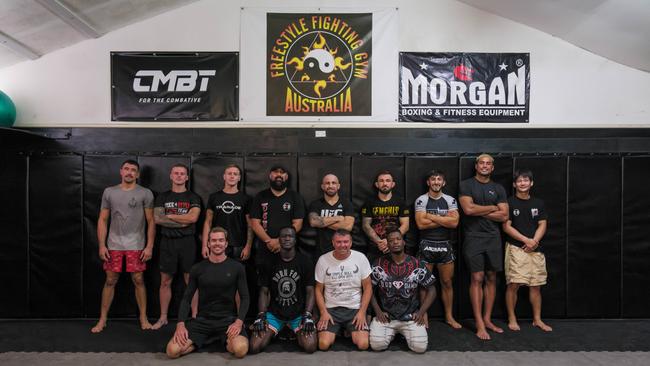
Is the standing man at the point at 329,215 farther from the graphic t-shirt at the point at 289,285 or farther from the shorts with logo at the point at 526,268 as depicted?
the shorts with logo at the point at 526,268

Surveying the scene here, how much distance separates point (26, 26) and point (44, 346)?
3.64m

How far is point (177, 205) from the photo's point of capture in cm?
459

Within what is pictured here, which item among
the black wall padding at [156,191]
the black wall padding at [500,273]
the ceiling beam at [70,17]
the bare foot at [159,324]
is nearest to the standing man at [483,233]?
the black wall padding at [500,273]

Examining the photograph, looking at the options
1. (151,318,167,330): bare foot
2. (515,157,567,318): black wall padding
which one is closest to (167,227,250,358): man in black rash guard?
(151,318,167,330): bare foot

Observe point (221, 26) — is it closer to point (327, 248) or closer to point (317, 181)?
point (317, 181)

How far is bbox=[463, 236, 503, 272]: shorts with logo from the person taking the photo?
447cm

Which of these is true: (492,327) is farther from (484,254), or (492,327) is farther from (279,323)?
(279,323)

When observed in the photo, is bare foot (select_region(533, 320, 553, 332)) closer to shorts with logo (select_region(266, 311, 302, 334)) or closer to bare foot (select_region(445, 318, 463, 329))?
bare foot (select_region(445, 318, 463, 329))

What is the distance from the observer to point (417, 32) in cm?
518

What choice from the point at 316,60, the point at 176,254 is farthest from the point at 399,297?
the point at 316,60

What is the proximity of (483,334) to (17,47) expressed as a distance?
662 cm

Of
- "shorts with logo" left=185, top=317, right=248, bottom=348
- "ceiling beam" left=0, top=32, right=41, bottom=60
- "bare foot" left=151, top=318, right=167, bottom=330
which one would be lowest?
"bare foot" left=151, top=318, right=167, bottom=330

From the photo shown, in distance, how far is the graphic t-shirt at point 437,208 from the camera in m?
4.56

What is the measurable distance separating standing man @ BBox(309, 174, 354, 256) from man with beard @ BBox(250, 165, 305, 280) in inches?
7.6
